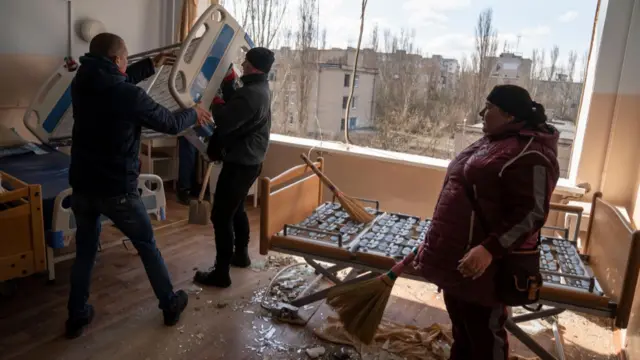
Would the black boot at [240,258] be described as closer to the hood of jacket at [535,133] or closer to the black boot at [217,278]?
the black boot at [217,278]

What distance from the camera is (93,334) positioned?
248cm

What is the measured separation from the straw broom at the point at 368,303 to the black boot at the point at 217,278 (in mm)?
1131

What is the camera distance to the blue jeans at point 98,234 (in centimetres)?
229

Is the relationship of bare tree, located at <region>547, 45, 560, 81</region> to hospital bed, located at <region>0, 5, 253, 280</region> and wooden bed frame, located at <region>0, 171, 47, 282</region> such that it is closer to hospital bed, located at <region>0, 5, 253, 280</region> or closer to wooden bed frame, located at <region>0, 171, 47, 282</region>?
A: hospital bed, located at <region>0, 5, 253, 280</region>

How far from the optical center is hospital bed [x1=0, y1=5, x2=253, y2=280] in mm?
2770

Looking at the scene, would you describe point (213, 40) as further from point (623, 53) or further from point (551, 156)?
point (623, 53)

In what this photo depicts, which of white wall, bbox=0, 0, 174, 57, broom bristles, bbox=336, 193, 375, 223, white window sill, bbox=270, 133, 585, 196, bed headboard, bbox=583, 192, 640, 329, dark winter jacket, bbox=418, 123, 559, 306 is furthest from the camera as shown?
white wall, bbox=0, 0, 174, 57

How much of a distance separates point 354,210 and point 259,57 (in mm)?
1032

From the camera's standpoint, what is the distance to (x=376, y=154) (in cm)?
423

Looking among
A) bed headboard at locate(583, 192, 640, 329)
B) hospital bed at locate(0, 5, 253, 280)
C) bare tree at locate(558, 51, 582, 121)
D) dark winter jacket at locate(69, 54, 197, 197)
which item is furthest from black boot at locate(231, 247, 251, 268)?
bare tree at locate(558, 51, 582, 121)

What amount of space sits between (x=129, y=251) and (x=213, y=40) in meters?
1.60

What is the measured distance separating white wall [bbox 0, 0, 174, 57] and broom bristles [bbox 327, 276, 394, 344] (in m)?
3.42

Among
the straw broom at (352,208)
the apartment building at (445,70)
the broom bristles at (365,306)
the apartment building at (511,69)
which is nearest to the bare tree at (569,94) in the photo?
the apartment building at (511,69)

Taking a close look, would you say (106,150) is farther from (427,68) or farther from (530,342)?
(427,68)
